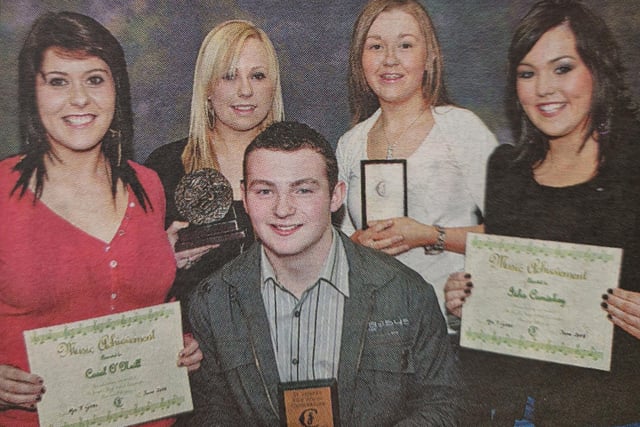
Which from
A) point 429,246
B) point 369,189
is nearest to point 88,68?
point 369,189

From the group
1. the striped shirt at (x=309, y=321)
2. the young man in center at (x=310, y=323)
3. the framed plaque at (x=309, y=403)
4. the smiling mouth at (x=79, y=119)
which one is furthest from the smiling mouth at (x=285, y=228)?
the smiling mouth at (x=79, y=119)

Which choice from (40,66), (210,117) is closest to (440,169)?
(210,117)

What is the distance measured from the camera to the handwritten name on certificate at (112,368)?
194 cm

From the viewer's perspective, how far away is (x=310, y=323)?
2.05 m

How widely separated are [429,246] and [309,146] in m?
0.50

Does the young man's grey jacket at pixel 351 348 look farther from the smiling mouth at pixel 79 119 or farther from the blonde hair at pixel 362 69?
the smiling mouth at pixel 79 119

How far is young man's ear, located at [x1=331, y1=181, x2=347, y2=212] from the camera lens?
6.77 feet

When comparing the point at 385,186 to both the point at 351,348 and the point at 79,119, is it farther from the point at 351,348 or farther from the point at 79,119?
the point at 79,119

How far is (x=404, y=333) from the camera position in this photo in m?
2.06

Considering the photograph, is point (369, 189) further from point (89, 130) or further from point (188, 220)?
point (89, 130)

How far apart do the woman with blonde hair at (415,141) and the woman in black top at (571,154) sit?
10 centimetres

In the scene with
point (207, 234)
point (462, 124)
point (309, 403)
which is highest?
point (462, 124)

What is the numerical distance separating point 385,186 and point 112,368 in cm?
101

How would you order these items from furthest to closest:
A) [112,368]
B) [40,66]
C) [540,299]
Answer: [540,299] → [112,368] → [40,66]
